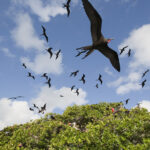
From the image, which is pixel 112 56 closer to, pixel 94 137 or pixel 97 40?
pixel 97 40

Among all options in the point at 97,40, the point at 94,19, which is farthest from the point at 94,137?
the point at 94,19

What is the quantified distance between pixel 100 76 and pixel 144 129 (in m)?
6.58

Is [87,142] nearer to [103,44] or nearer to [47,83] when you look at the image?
[103,44]

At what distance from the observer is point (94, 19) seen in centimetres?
839

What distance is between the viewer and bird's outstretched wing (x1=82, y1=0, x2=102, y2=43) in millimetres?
7804

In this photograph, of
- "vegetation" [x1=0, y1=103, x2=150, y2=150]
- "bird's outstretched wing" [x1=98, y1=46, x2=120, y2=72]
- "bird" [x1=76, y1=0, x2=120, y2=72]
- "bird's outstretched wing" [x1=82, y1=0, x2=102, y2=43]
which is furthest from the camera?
"bird's outstretched wing" [x1=98, y1=46, x2=120, y2=72]

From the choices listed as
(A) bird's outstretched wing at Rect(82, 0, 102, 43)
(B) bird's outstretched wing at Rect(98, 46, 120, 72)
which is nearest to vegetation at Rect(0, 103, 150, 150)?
(B) bird's outstretched wing at Rect(98, 46, 120, 72)

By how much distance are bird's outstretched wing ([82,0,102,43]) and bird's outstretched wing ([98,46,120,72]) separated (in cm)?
120

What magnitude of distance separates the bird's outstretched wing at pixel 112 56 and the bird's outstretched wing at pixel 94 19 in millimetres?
1197

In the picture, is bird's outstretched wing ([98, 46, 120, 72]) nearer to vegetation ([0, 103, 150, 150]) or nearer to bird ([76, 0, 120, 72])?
bird ([76, 0, 120, 72])

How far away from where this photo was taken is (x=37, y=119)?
66.7 ft

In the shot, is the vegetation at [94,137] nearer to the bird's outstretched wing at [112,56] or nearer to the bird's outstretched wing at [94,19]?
the bird's outstretched wing at [112,56]

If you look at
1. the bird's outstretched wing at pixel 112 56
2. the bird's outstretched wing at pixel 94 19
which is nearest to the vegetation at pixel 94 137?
the bird's outstretched wing at pixel 112 56

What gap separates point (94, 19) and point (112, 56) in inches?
111
